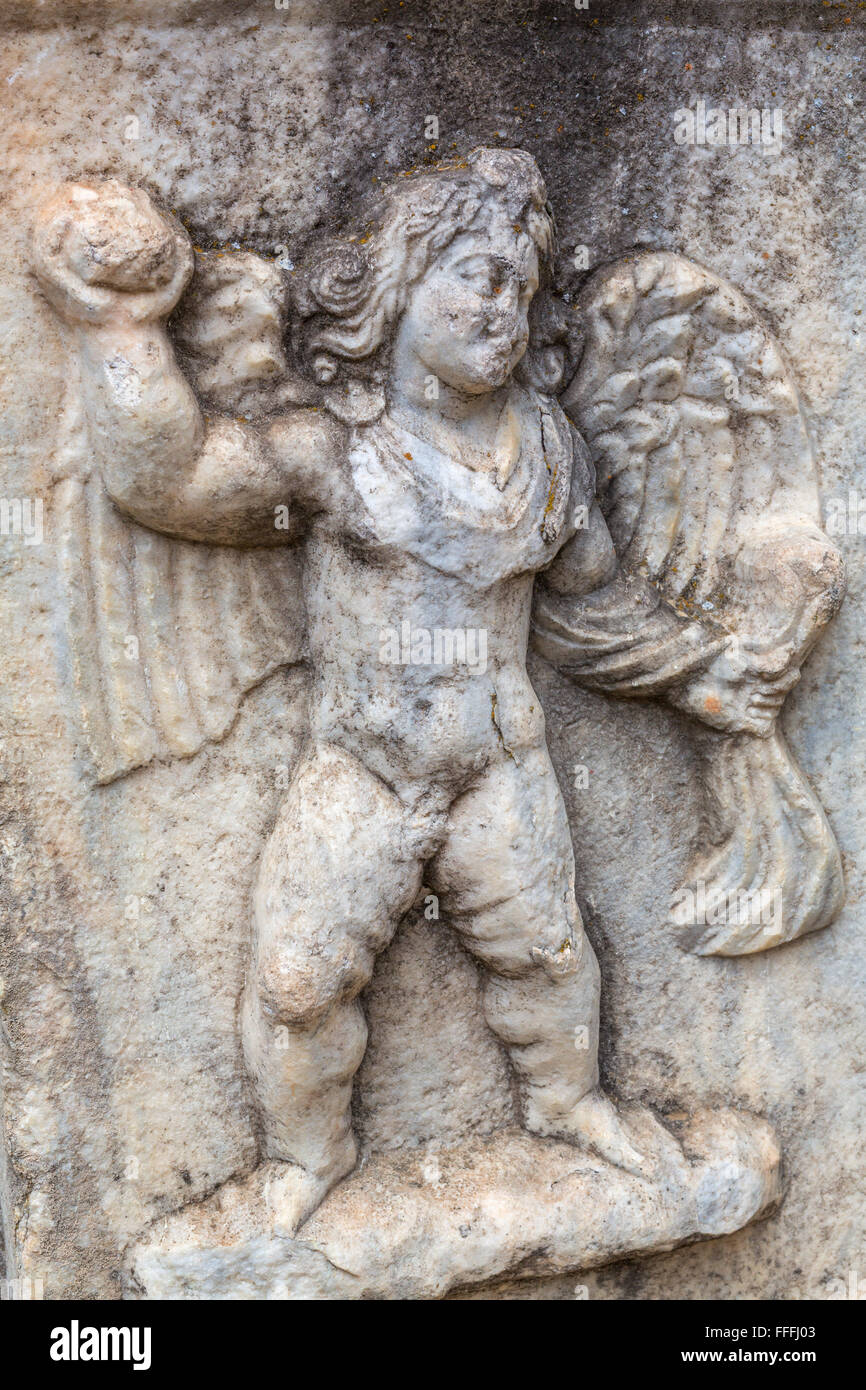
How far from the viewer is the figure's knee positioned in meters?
2.96

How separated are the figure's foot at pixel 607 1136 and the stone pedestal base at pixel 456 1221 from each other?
0.06 feet

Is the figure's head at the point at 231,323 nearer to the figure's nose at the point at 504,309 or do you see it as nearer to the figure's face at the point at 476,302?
the figure's face at the point at 476,302

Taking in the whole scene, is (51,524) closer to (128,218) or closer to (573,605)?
(128,218)

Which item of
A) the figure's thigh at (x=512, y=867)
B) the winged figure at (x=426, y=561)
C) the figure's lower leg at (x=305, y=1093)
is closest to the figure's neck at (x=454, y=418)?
the winged figure at (x=426, y=561)

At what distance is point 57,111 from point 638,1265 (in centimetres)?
258

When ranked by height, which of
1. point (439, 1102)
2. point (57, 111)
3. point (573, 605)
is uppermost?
point (57, 111)

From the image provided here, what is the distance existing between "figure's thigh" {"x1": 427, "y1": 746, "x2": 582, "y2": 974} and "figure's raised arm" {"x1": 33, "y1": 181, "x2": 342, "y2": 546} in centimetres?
66

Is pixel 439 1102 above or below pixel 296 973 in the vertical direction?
below

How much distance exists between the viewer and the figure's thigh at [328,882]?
2.97m

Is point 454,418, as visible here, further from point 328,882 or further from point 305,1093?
point 305,1093

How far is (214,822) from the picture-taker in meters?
3.10

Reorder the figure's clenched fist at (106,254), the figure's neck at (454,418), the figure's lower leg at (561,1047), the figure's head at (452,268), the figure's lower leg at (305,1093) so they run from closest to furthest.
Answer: the figure's clenched fist at (106,254)
the figure's head at (452,268)
the figure's neck at (454,418)
the figure's lower leg at (305,1093)
the figure's lower leg at (561,1047)

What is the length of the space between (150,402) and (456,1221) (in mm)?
1704

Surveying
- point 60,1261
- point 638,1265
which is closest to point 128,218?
point 60,1261
